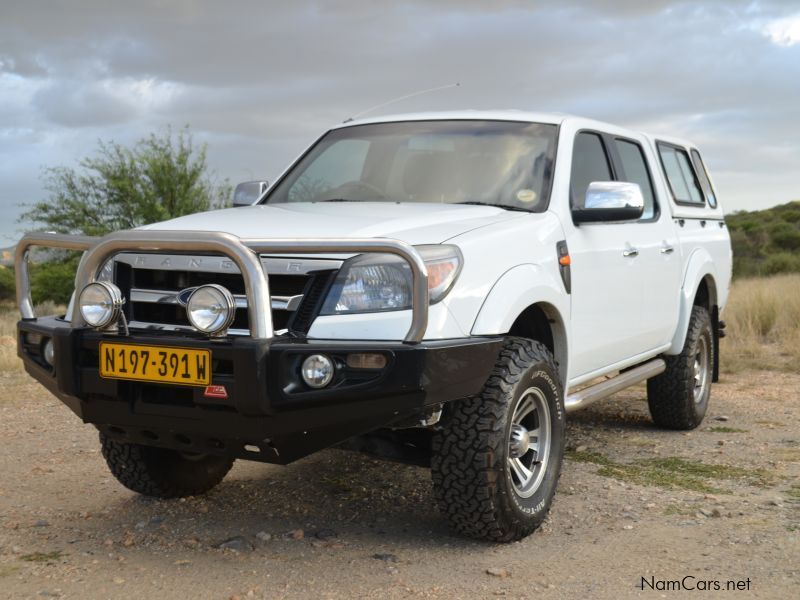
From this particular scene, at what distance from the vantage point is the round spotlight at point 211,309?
10.8ft

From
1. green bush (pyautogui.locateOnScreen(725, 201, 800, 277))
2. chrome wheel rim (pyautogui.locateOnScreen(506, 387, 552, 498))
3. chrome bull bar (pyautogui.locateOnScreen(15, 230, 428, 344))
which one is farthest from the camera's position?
green bush (pyautogui.locateOnScreen(725, 201, 800, 277))

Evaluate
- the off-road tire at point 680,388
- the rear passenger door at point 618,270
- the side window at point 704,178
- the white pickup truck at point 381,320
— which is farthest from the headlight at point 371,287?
the side window at point 704,178

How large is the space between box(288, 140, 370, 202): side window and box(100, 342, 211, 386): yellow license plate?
5.67ft

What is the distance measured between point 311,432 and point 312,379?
308 millimetres

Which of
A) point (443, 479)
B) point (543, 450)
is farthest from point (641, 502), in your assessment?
point (443, 479)

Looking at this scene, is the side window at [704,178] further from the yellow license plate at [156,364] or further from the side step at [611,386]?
the yellow license plate at [156,364]

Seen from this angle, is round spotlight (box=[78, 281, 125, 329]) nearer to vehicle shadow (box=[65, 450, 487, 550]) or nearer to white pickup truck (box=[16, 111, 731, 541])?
white pickup truck (box=[16, 111, 731, 541])

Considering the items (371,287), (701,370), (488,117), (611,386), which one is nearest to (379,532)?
(371,287)

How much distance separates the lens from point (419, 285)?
3191 mm

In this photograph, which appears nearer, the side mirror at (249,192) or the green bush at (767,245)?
the side mirror at (249,192)

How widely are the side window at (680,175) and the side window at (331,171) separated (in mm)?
2316

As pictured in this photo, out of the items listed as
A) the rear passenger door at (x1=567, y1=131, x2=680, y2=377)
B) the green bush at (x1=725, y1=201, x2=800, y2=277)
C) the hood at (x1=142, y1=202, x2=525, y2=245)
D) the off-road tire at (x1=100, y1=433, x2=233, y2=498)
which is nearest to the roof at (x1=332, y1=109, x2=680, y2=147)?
the rear passenger door at (x1=567, y1=131, x2=680, y2=377)

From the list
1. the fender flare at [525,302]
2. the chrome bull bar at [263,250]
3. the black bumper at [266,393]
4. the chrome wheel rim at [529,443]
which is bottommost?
the chrome wheel rim at [529,443]

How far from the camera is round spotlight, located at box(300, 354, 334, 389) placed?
10.8 feet
